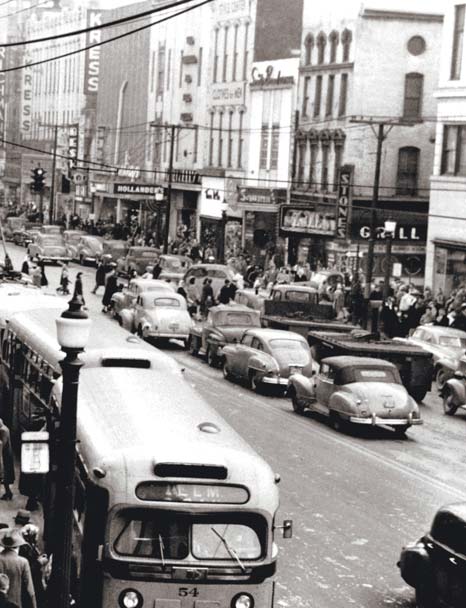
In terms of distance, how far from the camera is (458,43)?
169 ft

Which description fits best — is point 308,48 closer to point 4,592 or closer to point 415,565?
point 415,565

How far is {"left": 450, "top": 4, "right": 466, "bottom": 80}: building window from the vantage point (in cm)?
5144

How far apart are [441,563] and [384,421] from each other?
38.3 ft

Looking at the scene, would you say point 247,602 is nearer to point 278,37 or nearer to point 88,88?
point 278,37

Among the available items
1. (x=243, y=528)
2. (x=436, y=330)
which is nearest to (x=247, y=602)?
(x=243, y=528)

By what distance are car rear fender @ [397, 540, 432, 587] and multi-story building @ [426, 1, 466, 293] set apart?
36.9 m

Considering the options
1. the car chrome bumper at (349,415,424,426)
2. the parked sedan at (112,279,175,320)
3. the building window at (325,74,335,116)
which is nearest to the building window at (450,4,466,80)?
the building window at (325,74,335,116)

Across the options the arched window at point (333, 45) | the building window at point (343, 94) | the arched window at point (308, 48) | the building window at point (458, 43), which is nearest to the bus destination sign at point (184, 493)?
the building window at point (458, 43)

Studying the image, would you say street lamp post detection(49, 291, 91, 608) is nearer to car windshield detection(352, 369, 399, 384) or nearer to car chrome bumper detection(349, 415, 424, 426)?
car chrome bumper detection(349, 415, 424, 426)

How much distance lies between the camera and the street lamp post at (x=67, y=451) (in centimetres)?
1130

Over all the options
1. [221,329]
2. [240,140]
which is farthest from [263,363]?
[240,140]

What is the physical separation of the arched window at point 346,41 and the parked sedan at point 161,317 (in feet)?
84.9

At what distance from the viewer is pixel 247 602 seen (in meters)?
11.8

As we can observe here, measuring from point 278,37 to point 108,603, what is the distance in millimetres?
63355
